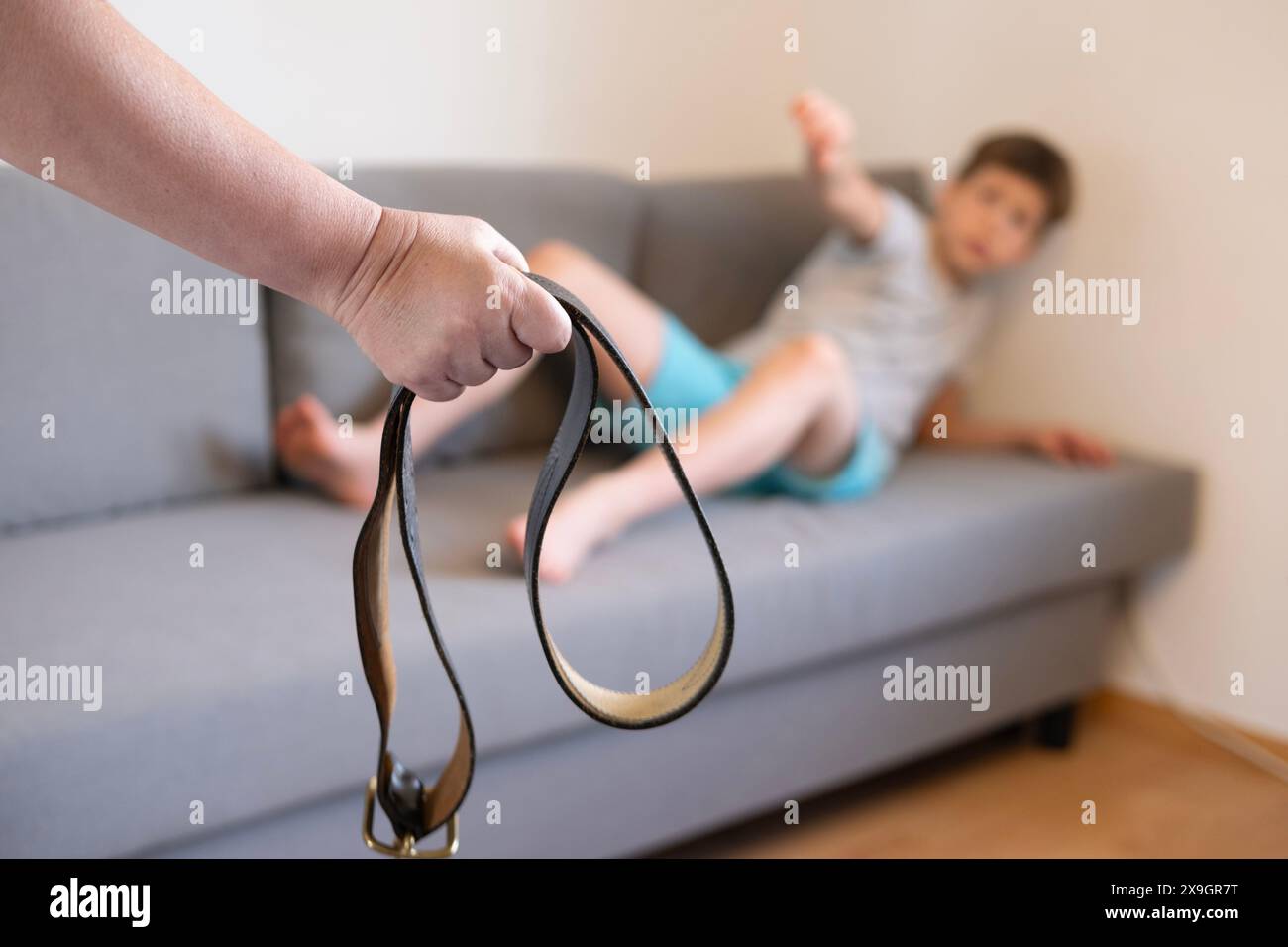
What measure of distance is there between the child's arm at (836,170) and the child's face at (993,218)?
15cm

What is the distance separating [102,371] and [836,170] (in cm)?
96

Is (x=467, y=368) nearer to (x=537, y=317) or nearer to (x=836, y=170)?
(x=537, y=317)

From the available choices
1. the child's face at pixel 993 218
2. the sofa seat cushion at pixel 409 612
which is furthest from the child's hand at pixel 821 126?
the sofa seat cushion at pixel 409 612

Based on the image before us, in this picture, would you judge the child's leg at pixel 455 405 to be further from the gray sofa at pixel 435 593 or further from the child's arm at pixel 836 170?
the child's arm at pixel 836 170

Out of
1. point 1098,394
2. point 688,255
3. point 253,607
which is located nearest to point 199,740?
point 253,607

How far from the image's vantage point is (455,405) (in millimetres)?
1638

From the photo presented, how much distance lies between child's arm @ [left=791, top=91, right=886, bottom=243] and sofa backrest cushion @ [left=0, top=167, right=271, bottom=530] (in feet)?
2.48

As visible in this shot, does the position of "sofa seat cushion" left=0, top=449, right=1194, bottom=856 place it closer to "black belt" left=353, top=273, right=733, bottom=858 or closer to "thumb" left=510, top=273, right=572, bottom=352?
"black belt" left=353, top=273, right=733, bottom=858

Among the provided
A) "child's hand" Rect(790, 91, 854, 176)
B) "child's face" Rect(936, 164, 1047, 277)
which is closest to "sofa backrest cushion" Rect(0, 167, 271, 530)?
"child's hand" Rect(790, 91, 854, 176)

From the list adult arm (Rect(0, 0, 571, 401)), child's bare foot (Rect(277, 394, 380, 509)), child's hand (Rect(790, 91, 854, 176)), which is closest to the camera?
adult arm (Rect(0, 0, 571, 401))

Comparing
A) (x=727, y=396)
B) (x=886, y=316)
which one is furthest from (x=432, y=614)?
(x=886, y=316)

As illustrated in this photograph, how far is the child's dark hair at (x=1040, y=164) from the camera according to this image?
1.87 m

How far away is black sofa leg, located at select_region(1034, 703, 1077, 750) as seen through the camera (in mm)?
1827

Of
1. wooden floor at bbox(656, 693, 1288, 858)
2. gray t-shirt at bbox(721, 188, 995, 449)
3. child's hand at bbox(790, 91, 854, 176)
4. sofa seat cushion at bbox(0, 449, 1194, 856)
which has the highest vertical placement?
child's hand at bbox(790, 91, 854, 176)
